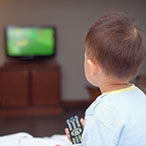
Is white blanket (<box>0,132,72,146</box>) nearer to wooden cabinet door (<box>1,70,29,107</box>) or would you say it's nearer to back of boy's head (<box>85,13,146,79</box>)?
back of boy's head (<box>85,13,146,79</box>)

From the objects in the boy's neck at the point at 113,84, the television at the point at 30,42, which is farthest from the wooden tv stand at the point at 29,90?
the boy's neck at the point at 113,84

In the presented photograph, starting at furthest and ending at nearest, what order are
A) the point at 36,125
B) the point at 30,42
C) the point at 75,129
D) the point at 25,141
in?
the point at 30,42
the point at 36,125
the point at 25,141
the point at 75,129

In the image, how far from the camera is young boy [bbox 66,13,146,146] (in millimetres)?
762

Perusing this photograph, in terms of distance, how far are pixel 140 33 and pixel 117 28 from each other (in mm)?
79

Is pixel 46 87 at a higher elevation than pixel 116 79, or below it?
below

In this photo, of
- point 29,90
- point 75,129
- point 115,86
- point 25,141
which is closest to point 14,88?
point 29,90

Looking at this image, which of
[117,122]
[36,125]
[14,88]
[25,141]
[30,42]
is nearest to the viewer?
[117,122]

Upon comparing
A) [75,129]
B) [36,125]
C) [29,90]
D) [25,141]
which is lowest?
[36,125]

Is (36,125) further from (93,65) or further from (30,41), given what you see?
(93,65)

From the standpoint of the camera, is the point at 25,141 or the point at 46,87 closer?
the point at 25,141

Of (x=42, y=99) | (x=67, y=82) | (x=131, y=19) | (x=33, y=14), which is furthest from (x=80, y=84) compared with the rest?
(x=131, y=19)

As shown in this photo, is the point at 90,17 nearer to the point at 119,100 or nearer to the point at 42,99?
the point at 42,99

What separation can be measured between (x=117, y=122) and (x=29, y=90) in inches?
126

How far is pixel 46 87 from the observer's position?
3850 mm
